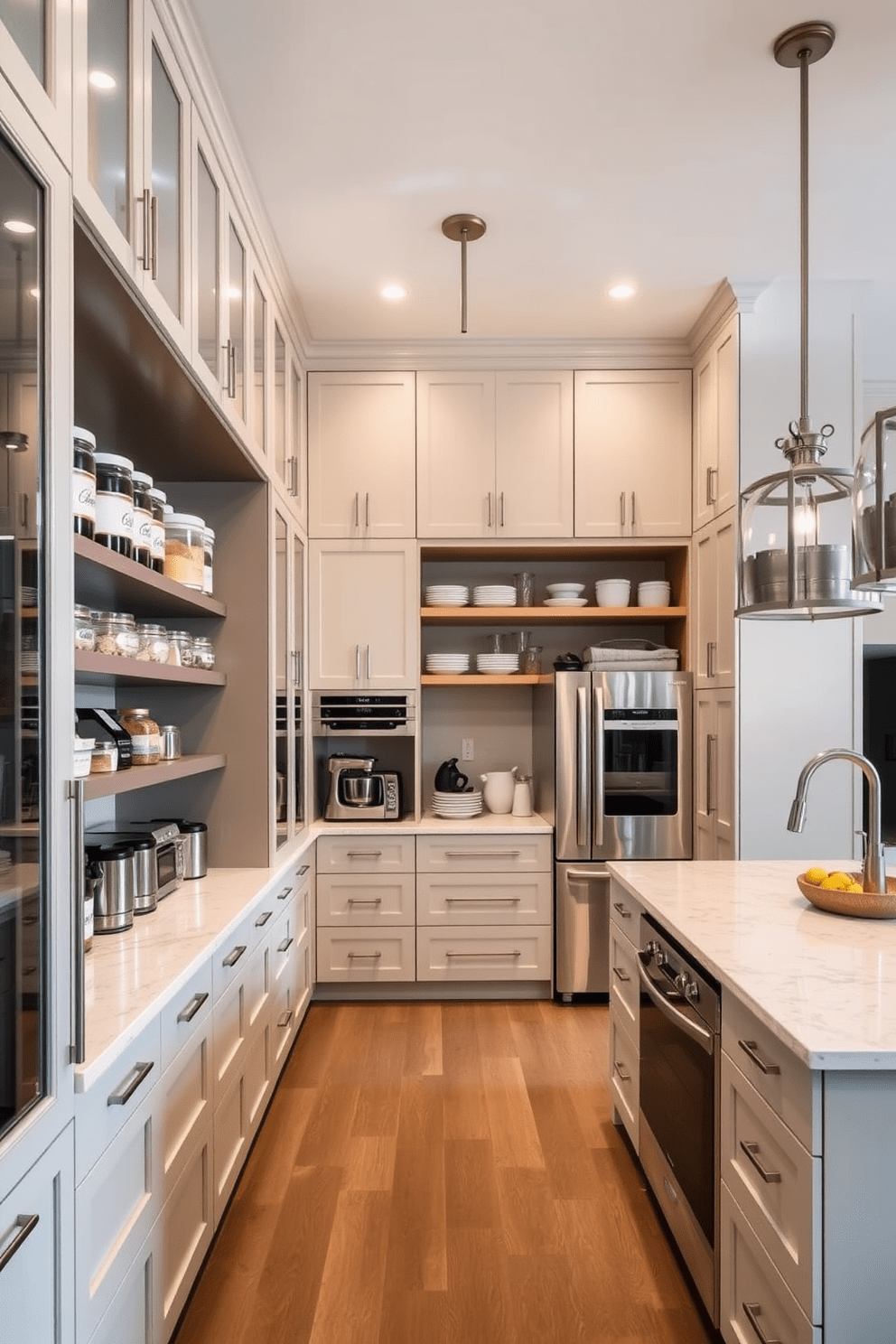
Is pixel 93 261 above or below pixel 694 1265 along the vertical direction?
above

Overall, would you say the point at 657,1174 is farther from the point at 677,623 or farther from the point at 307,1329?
the point at 677,623

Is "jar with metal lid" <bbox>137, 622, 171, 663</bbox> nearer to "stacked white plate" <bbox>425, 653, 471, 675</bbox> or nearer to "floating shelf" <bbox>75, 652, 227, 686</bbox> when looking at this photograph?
"floating shelf" <bbox>75, 652, 227, 686</bbox>

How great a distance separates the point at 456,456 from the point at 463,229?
117cm

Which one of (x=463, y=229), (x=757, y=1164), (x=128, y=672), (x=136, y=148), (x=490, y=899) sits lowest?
(x=490, y=899)

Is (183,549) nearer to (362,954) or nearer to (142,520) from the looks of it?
(142,520)

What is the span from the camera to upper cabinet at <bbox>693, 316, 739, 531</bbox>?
3453 millimetres

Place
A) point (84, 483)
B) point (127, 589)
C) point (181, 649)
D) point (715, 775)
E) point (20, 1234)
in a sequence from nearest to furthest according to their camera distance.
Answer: point (20, 1234) < point (84, 483) < point (127, 589) < point (181, 649) < point (715, 775)

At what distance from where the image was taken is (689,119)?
7.98ft

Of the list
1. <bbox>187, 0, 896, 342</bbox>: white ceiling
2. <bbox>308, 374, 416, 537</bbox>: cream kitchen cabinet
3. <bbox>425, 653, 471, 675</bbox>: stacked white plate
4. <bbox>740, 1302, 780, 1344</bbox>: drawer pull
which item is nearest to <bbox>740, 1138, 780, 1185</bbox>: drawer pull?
<bbox>740, 1302, 780, 1344</bbox>: drawer pull

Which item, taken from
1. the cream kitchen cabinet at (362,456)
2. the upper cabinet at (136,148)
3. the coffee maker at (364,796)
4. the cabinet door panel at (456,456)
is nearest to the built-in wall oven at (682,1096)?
the upper cabinet at (136,148)

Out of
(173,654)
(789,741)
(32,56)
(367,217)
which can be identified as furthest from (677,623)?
(32,56)

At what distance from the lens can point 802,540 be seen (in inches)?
76.2

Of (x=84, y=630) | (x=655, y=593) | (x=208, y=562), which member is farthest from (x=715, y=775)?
(x=84, y=630)

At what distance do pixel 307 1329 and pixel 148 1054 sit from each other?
763mm
